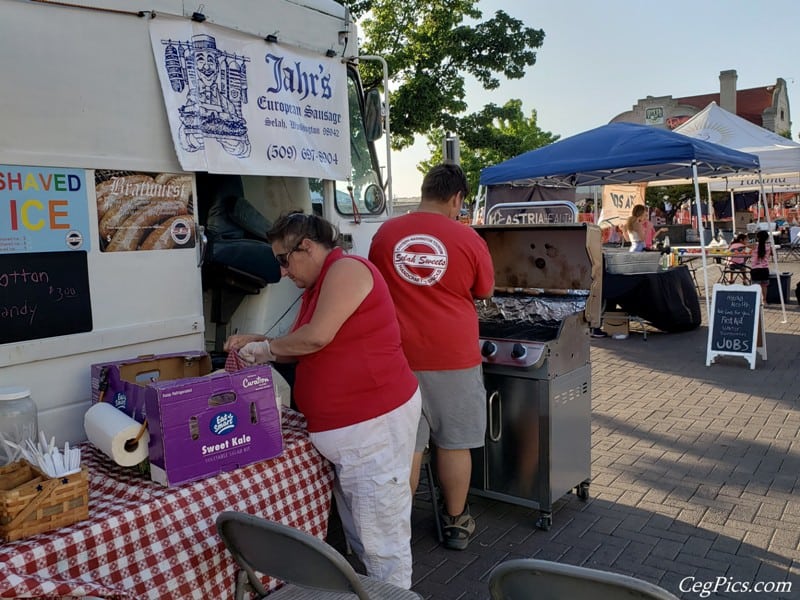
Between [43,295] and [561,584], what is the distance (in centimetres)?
204

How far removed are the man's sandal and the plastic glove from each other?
5.25 feet

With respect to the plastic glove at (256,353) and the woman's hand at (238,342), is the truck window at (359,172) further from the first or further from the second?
the plastic glove at (256,353)

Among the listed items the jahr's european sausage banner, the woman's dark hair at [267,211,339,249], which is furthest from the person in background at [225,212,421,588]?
the jahr's european sausage banner

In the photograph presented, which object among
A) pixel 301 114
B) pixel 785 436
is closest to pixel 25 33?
pixel 301 114

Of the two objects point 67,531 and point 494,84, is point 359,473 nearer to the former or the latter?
point 67,531

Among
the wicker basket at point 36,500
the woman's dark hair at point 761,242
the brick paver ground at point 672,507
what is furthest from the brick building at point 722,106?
the wicker basket at point 36,500

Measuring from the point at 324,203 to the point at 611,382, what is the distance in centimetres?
446

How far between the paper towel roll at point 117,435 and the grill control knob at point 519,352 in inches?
83.5

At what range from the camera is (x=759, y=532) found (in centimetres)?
386

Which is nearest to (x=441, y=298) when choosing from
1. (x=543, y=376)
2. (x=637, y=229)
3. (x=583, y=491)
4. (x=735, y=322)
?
(x=543, y=376)

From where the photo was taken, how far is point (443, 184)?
3436mm

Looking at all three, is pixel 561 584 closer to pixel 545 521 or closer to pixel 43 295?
pixel 43 295

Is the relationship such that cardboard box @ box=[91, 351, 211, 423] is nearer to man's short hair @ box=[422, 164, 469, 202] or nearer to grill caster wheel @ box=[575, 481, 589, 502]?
man's short hair @ box=[422, 164, 469, 202]

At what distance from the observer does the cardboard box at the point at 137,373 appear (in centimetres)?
247
